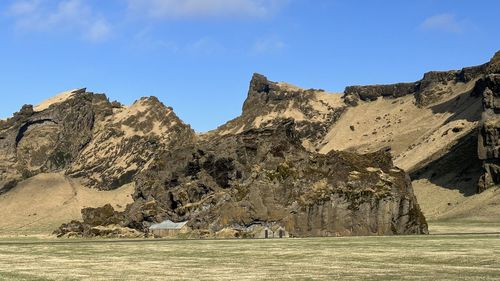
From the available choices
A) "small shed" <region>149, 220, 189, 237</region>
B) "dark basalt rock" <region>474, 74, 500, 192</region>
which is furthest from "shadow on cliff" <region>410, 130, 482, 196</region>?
"small shed" <region>149, 220, 189, 237</region>

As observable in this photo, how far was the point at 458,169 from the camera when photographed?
16912cm

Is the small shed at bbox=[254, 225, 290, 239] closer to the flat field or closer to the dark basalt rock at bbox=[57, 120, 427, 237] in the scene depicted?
the dark basalt rock at bbox=[57, 120, 427, 237]

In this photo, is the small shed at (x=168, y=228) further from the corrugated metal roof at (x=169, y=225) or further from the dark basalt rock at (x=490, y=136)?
the dark basalt rock at (x=490, y=136)

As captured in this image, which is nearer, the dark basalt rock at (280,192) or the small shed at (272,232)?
the small shed at (272,232)

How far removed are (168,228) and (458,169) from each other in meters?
93.5

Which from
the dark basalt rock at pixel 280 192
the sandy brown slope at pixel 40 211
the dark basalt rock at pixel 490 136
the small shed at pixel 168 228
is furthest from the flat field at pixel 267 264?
the sandy brown slope at pixel 40 211

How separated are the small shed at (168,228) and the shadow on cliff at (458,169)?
79.7m

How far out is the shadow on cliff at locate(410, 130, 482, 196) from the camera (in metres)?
161

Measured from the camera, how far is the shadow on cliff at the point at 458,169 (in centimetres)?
16112

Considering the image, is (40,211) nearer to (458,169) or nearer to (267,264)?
(458,169)

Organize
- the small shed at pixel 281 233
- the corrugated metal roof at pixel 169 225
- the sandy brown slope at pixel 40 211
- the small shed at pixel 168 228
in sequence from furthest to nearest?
the sandy brown slope at pixel 40 211
the corrugated metal roof at pixel 169 225
the small shed at pixel 168 228
the small shed at pixel 281 233

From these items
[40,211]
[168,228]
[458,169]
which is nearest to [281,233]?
[168,228]

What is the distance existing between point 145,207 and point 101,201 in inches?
Answer: 3669

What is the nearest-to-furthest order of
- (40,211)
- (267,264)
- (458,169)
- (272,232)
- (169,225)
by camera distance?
1. (267,264)
2. (272,232)
3. (169,225)
4. (458,169)
5. (40,211)
